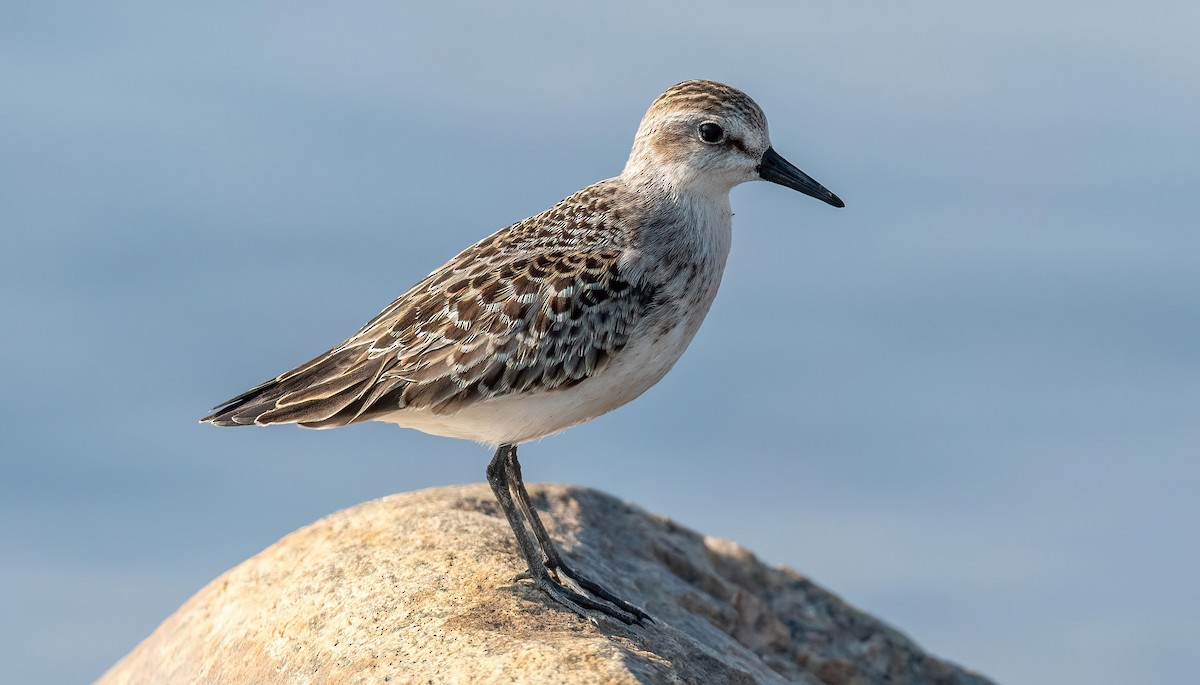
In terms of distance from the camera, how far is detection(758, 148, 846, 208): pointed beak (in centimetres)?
1202

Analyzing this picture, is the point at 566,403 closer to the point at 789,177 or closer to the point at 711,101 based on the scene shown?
the point at 711,101

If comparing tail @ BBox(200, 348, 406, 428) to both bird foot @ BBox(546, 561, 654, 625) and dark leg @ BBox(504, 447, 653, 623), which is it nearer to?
dark leg @ BBox(504, 447, 653, 623)

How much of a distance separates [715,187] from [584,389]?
2.29 m

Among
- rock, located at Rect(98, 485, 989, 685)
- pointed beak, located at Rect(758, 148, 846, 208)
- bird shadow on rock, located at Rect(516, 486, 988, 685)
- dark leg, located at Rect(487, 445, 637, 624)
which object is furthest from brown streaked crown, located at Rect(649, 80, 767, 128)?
bird shadow on rock, located at Rect(516, 486, 988, 685)

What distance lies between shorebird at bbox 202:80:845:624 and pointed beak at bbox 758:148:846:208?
0.97 feet

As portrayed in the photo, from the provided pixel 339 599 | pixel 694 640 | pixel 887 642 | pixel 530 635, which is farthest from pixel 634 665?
pixel 887 642

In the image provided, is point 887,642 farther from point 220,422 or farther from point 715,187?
point 220,422

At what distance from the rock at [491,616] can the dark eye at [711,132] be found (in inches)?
153

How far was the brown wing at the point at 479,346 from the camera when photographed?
10586 millimetres

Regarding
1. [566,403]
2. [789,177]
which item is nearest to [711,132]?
[789,177]

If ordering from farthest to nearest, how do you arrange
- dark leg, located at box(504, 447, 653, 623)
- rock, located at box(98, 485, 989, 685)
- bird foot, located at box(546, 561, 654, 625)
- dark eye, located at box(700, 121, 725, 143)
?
1. dark eye, located at box(700, 121, 725, 143)
2. dark leg, located at box(504, 447, 653, 623)
3. bird foot, located at box(546, 561, 654, 625)
4. rock, located at box(98, 485, 989, 685)

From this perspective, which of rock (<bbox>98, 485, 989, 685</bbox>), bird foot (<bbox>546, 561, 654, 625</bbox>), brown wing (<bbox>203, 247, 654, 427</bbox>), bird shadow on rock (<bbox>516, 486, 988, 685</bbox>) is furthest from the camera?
bird shadow on rock (<bbox>516, 486, 988, 685</bbox>)

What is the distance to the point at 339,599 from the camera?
35.7 feet

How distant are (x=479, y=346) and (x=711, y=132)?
9.30 ft
